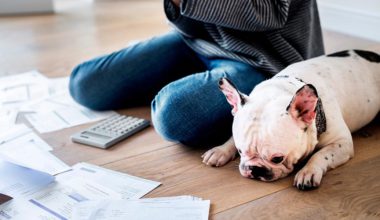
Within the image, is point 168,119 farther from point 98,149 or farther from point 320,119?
point 320,119

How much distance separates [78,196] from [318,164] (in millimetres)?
570

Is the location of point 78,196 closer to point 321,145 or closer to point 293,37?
point 321,145

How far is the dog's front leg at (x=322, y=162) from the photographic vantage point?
1143 mm

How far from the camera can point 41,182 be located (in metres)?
1.22

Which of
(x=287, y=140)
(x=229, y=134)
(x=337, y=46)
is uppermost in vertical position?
(x=287, y=140)

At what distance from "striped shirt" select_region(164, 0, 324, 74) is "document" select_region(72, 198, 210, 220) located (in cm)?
55

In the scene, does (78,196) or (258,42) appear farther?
(258,42)

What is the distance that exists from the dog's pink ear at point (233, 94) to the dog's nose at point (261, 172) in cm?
14

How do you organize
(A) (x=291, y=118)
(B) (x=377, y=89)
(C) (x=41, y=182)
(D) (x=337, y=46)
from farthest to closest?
1. (D) (x=337, y=46)
2. (B) (x=377, y=89)
3. (C) (x=41, y=182)
4. (A) (x=291, y=118)

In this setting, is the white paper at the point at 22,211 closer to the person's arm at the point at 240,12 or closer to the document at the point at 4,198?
the document at the point at 4,198

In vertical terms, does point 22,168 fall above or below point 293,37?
below

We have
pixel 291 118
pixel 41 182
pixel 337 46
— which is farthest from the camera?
pixel 337 46

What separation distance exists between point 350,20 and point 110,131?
1701mm

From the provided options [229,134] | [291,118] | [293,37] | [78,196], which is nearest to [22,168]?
[78,196]
